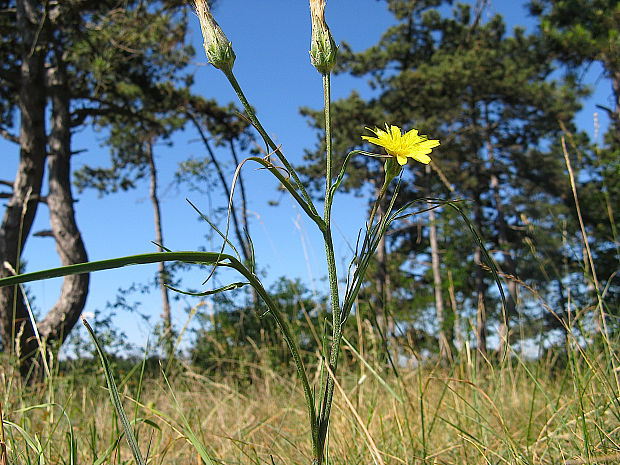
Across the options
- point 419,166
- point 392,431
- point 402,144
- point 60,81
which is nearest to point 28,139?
point 60,81

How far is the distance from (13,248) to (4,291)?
2.14 feet

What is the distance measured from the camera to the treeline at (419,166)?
8.71 ft

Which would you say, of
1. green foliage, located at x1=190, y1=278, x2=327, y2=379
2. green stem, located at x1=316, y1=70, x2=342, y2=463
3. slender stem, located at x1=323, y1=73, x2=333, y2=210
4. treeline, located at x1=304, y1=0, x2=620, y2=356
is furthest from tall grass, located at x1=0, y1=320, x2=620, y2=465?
treeline, located at x1=304, y1=0, x2=620, y2=356

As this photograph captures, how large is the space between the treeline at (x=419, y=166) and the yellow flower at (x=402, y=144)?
0.07m

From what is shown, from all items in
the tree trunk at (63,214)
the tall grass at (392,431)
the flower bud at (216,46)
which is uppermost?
the tree trunk at (63,214)

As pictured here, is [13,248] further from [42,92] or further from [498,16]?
[498,16]

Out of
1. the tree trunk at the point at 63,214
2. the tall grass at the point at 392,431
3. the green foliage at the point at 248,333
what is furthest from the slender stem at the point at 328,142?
the tree trunk at the point at 63,214

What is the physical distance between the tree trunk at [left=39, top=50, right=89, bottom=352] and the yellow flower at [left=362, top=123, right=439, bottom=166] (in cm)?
453

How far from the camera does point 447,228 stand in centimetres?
900

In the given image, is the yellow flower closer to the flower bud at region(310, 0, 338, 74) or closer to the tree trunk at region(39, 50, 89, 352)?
the flower bud at region(310, 0, 338, 74)

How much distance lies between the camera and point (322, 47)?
656mm

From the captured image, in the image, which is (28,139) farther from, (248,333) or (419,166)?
(419,166)

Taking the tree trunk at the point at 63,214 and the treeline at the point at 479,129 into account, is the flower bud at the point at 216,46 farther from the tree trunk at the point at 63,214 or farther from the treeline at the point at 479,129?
the treeline at the point at 479,129

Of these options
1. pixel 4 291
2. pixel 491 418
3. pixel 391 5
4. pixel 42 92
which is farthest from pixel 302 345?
pixel 391 5
